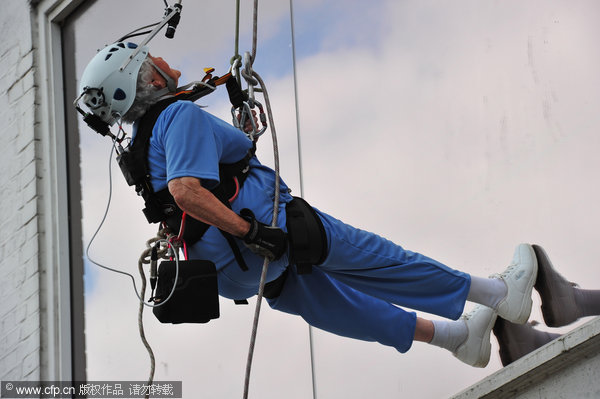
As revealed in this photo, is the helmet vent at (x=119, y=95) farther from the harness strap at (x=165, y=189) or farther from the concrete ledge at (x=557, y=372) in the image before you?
the concrete ledge at (x=557, y=372)

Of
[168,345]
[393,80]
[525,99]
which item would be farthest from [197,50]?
[525,99]

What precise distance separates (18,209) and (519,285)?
2781 mm

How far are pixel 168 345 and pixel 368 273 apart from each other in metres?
1.63

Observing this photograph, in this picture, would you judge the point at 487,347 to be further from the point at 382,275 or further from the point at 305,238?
the point at 305,238

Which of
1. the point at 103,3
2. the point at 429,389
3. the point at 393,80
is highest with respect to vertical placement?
the point at 103,3

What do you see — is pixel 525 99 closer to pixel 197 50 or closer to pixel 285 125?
pixel 285 125

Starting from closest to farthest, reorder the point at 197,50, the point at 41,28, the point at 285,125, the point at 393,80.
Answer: the point at 393,80
the point at 285,125
the point at 197,50
the point at 41,28

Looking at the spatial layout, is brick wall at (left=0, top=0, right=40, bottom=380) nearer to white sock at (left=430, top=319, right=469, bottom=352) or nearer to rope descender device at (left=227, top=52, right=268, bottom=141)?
rope descender device at (left=227, top=52, right=268, bottom=141)

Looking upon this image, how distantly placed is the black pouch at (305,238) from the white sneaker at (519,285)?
54 cm

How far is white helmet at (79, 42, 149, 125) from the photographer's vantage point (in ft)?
7.75

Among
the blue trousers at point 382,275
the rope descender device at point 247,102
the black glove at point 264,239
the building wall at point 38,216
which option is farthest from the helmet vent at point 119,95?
the building wall at point 38,216

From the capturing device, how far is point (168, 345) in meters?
3.71

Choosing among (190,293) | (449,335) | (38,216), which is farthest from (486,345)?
(38,216)

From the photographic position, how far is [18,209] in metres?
4.28
